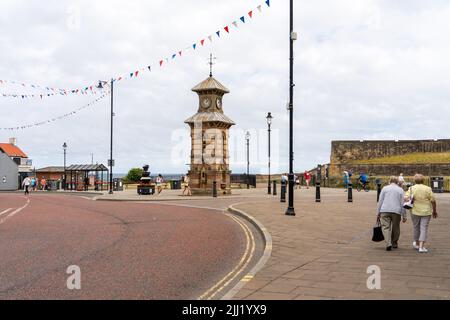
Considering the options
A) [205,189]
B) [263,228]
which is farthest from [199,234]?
[205,189]

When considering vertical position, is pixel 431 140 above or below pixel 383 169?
above

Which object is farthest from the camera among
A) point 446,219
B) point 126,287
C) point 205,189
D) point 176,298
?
point 205,189

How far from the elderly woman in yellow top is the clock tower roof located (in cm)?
2197

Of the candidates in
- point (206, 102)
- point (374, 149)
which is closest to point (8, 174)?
point (206, 102)

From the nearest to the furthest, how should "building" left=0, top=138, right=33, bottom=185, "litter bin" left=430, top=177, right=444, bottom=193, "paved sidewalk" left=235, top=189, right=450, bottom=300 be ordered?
1. "paved sidewalk" left=235, top=189, right=450, bottom=300
2. "litter bin" left=430, top=177, right=444, bottom=193
3. "building" left=0, top=138, right=33, bottom=185

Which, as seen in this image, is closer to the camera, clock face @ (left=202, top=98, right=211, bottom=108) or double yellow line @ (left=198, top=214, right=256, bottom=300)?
double yellow line @ (left=198, top=214, right=256, bottom=300)

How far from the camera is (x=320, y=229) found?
12.1 meters

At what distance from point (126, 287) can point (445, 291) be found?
13.7 feet

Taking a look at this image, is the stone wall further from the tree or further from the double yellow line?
the double yellow line

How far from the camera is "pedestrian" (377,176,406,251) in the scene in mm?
9031

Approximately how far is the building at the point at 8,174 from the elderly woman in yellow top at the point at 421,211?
5182 centimetres

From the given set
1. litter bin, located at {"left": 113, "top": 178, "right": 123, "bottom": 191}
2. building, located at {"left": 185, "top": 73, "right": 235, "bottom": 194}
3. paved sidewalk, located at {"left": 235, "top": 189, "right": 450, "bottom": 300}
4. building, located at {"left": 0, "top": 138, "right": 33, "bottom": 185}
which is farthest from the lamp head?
building, located at {"left": 0, "top": 138, "right": 33, "bottom": 185}

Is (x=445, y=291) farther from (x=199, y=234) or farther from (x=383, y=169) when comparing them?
(x=383, y=169)

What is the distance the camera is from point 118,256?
8422 millimetres
